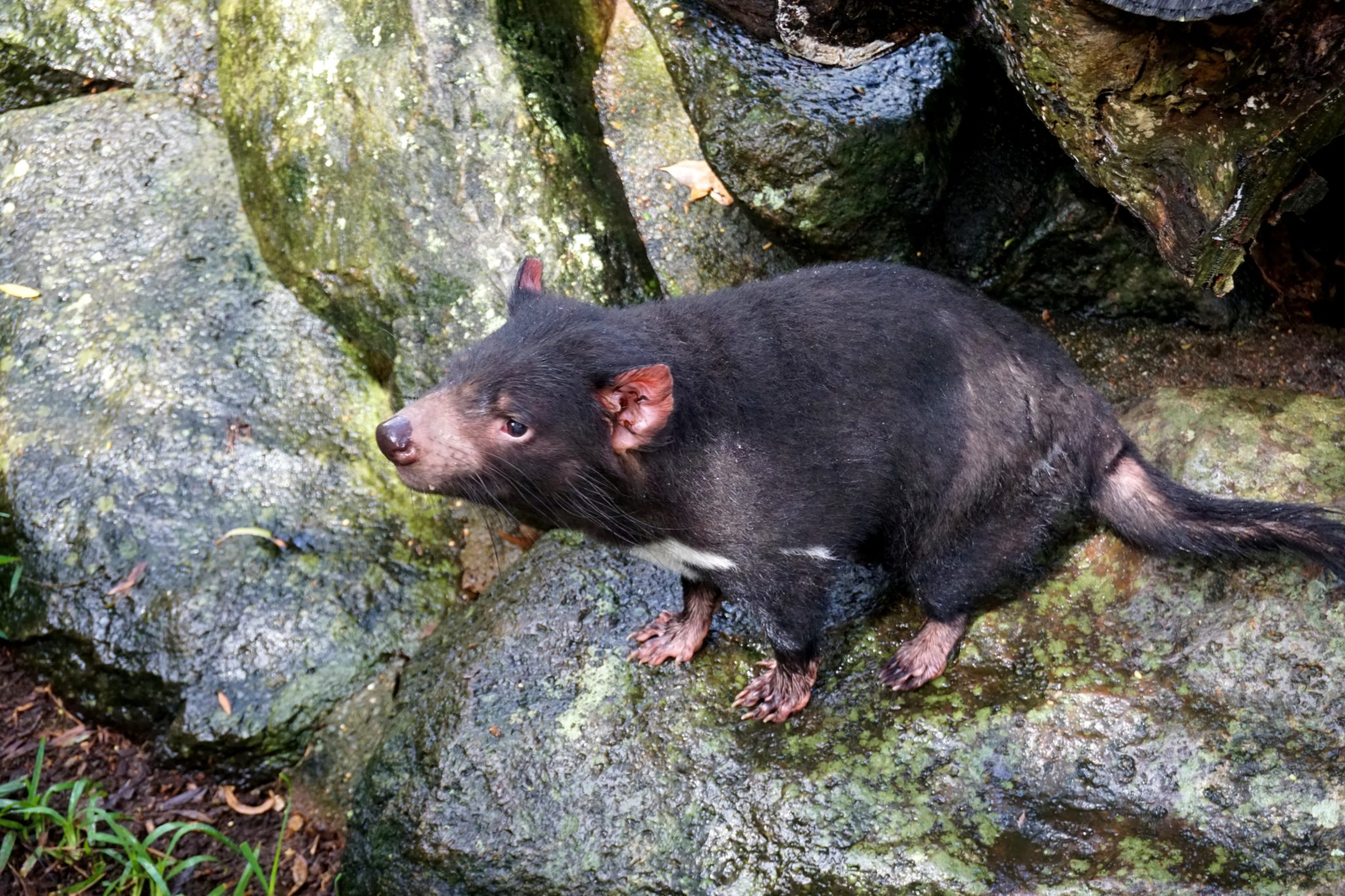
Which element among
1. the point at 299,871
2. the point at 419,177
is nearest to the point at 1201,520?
the point at 419,177

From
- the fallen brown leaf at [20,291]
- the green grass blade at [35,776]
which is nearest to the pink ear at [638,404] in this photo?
the green grass blade at [35,776]

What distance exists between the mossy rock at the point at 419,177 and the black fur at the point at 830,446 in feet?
3.92

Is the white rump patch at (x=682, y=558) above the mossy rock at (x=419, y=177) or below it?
below

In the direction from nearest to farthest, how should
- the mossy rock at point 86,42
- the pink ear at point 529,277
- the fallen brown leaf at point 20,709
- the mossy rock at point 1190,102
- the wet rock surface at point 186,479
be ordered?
the mossy rock at point 1190,102 < the pink ear at point 529,277 < the wet rock surface at point 186,479 < the fallen brown leaf at point 20,709 < the mossy rock at point 86,42

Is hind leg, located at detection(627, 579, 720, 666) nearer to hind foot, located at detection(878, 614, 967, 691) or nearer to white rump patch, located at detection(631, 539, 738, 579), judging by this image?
white rump patch, located at detection(631, 539, 738, 579)

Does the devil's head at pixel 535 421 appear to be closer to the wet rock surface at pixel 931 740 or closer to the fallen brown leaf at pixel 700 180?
the wet rock surface at pixel 931 740

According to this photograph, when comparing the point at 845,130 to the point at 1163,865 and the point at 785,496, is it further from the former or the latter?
the point at 1163,865

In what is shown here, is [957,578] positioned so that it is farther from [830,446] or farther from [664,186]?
[664,186]

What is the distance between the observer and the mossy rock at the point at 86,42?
555cm

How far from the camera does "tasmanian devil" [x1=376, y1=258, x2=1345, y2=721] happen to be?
3348mm

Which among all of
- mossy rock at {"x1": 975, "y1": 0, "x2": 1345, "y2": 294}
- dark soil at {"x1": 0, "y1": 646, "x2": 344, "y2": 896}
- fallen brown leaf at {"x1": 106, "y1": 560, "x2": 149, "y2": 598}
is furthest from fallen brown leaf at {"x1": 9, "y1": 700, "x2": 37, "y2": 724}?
mossy rock at {"x1": 975, "y1": 0, "x2": 1345, "y2": 294}

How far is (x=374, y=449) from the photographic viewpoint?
16.1ft

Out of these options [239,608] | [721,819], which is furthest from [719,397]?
[239,608]

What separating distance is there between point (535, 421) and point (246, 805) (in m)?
2.52
